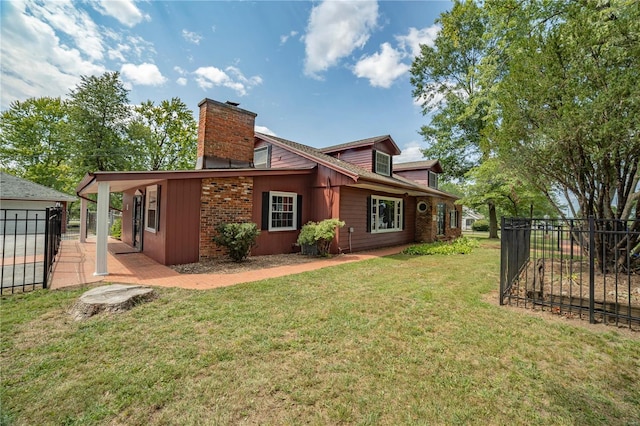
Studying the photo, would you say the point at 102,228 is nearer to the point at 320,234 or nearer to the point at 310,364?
the point at 320,234

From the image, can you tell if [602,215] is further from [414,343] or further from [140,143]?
[140,143]

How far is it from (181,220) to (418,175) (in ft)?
52.5

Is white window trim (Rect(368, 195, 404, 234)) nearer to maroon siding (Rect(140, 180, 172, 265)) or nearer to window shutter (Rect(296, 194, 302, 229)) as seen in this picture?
window shutter (Rect(296, 194, 302, 229))

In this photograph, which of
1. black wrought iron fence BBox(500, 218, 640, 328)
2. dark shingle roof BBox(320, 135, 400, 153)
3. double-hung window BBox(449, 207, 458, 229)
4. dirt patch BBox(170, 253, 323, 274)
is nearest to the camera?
black wrought iron fence BBox(500, 218, 640, 328)

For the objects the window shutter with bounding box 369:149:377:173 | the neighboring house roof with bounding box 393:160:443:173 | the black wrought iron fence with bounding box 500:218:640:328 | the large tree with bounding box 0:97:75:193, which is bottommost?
the black wrought iron fence with bounding box 500:218:640:328

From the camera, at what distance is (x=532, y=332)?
3627 mm

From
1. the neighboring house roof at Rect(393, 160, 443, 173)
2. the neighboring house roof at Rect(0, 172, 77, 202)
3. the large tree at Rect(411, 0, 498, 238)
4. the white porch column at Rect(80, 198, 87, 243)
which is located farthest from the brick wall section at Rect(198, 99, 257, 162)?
the neighboring house roof at Rect(0, 172, 77, 202)

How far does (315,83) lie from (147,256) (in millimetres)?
11965

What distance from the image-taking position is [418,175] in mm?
18969

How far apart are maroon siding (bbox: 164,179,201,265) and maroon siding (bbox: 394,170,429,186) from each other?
15198mm

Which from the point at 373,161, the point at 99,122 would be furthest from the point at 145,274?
the point at 99,122

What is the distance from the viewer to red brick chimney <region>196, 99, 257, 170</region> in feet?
31.3

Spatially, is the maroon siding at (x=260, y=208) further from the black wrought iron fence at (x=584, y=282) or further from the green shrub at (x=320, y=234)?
the black wrought iron fence at (x=584, y=282)

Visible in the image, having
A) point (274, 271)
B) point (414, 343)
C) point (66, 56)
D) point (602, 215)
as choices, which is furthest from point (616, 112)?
point (66, 56)
